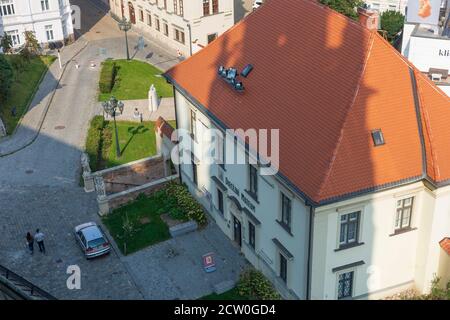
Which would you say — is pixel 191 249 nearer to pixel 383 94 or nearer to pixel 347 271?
pixel 347 271

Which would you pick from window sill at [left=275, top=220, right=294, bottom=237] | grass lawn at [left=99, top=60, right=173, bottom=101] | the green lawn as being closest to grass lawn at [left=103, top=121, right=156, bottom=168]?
the green lawn

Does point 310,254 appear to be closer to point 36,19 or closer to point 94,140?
point 94,140

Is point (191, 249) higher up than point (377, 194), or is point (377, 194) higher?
point (377, 194)

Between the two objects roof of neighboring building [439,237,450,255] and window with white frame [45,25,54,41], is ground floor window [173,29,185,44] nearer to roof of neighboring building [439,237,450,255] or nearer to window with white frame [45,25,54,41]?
window with white frame [45,25,54,41]

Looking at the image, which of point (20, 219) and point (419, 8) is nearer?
point (20, 219)

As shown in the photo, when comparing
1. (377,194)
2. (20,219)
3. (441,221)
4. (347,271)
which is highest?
(377,194)

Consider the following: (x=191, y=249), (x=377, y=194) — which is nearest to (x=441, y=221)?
(x=377, y=194)
